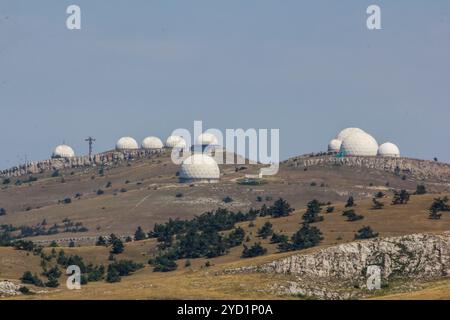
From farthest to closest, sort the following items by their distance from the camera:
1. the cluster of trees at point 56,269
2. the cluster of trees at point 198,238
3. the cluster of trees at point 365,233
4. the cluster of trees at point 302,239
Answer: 1. the cluster of trees at point 198,238
2. the cluster of trees at point 365,233
3. the cluster of trees at point 302,239
4. the cluster of trees at point 56,269

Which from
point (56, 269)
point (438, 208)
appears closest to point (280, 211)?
point (438, 208)

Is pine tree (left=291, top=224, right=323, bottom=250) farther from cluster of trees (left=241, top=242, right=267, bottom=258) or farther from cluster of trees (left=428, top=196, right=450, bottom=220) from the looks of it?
cluster of trees (left=428, top=196, right=450, bottom=220)

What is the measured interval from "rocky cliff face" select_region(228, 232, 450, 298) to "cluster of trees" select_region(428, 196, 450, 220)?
101ft

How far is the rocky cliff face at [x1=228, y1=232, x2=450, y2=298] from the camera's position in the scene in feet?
341

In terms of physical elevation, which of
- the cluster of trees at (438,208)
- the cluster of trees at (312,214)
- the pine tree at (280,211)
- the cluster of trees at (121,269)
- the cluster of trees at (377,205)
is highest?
the cluster of trees at (438,208)

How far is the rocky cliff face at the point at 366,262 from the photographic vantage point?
104000 millimetres

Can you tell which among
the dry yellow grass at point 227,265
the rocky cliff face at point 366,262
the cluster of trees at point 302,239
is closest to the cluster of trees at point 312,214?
the dry yellow grass at point 227,265

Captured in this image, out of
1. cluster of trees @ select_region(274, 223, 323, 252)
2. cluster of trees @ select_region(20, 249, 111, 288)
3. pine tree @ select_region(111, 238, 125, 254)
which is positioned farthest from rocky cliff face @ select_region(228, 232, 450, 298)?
pine tree @ select_region(111, 238, 125, 254)

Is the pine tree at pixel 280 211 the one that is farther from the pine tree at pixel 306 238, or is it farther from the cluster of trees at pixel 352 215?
the pine tree at pixel 306 238

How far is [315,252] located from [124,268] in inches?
1207

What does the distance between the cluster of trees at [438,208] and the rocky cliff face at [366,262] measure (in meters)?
30.9

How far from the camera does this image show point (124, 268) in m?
132

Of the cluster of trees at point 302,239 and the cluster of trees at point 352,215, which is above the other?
the cluster of trees at point 352,215
